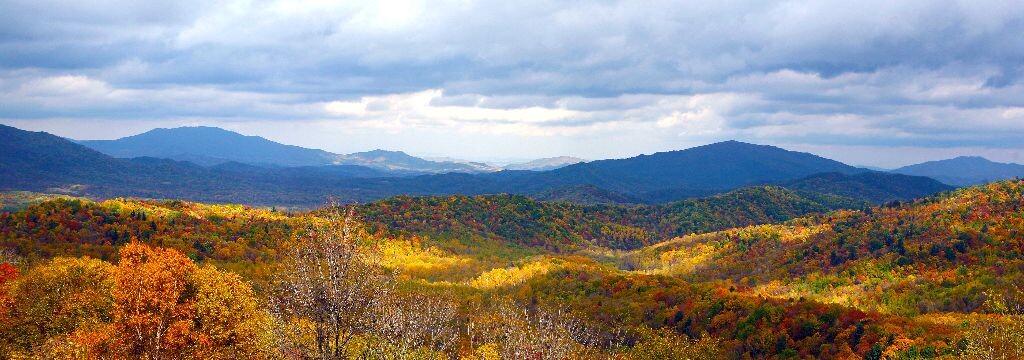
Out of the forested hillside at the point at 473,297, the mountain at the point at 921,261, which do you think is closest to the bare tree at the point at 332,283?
the forested hillside at the point at 473,297

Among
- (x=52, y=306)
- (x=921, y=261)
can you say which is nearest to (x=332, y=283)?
(x=52, y=306)

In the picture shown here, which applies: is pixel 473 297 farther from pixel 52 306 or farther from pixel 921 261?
pixel 921 261

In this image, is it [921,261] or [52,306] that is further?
[921,261]

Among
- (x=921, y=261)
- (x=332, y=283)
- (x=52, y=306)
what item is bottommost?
(x=921, y=261)

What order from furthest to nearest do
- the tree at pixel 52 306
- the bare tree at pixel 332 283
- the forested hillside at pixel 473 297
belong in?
the tree at pixel 52 306 → the forested hillside at pixel 473 297 → the bare tree at pixel 332 283

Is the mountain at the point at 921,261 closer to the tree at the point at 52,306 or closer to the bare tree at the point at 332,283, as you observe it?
the bare tree at the point at 332,283

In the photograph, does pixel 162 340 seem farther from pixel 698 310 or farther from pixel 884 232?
pixel 884 232

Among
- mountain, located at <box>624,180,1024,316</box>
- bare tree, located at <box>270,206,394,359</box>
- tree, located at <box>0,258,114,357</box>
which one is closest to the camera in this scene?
bare tree, located at <box>270,206,394,359</box>

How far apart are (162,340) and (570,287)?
110 m

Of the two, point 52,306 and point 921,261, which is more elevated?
point 52,306

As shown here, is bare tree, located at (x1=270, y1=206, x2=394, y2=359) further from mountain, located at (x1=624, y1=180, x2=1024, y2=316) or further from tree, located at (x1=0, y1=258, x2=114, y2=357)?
mountain, located at (x1=624, y1=180, x2=1024, y2=316)

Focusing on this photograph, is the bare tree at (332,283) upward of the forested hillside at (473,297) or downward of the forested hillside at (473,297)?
upward

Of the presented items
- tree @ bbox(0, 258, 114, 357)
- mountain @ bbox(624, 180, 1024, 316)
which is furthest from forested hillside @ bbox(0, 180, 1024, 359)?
mountain @ bbox(624, 180, 1024, 316)

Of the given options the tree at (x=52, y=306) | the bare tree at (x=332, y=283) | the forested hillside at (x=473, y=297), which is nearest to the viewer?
the bare tree at (x=332, y=283)
